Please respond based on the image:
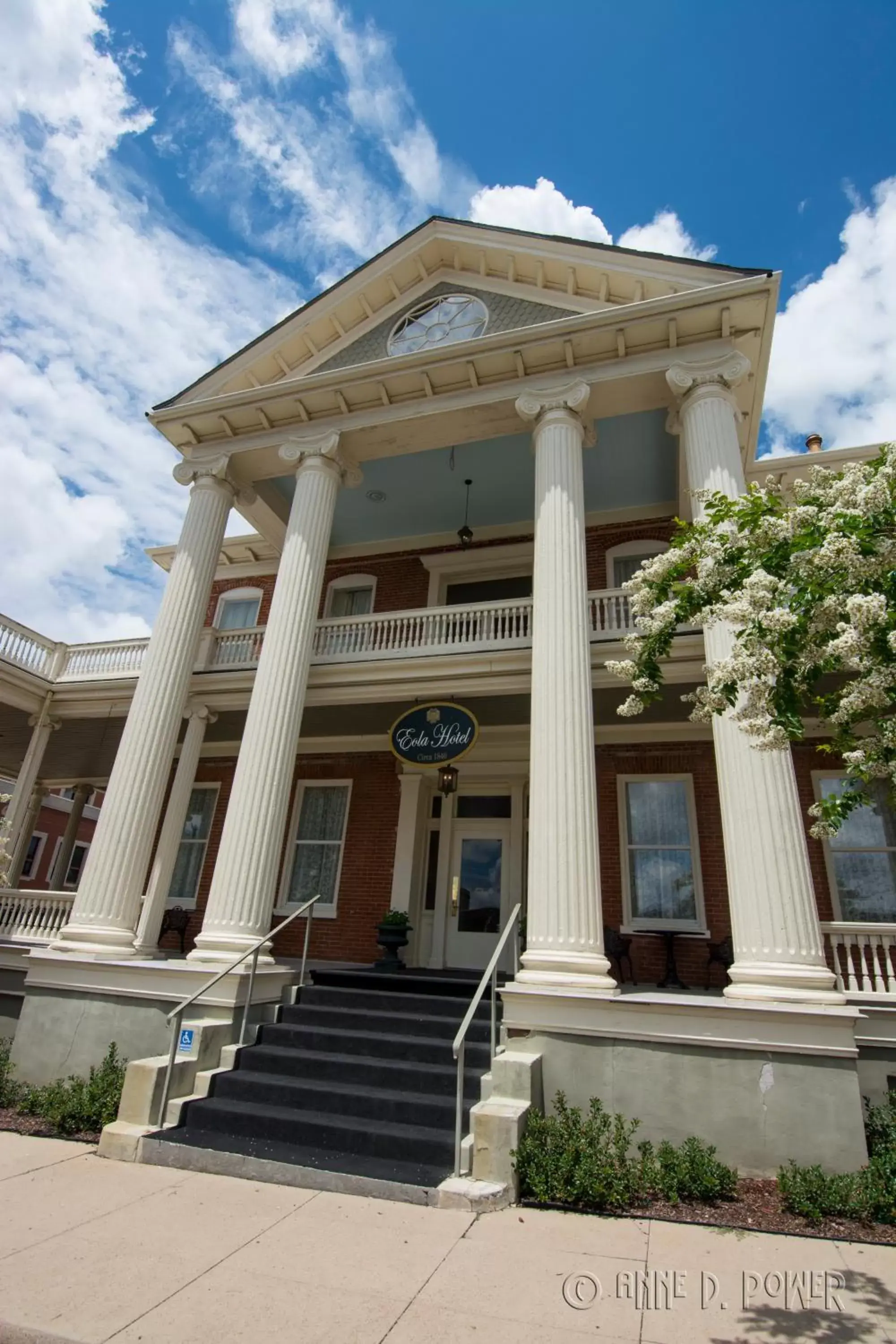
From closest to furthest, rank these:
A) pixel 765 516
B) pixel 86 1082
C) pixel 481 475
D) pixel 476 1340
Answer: pixel 476 1340
pixel 765 516
pixel 86 1082
pixel 481 475

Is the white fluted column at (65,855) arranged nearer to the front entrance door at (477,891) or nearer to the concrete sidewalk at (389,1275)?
the front entrance door at (477,891)

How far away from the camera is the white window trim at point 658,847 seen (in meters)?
10.1

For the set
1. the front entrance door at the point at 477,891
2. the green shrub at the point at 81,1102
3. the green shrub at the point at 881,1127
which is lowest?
the green shrub at the point at 81,1102

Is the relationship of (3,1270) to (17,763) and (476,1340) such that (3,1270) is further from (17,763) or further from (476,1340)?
(17,763)

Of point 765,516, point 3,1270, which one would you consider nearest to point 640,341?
point 765,516

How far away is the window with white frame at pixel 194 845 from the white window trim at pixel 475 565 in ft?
19.3

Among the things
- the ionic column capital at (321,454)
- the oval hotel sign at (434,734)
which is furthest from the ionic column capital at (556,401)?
the oval hotel sign at (434,734)

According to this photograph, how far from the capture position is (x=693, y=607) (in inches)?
168

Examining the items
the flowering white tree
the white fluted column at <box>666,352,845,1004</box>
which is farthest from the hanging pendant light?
the flowering white tree

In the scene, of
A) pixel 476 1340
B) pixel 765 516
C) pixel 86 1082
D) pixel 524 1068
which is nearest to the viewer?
pixel 476 1340

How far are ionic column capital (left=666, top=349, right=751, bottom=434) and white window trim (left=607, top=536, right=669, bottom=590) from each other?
3233mm

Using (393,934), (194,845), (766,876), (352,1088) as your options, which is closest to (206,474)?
(194,845)

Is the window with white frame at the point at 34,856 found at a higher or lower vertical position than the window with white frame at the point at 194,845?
higher

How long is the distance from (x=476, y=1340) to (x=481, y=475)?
11018mm
